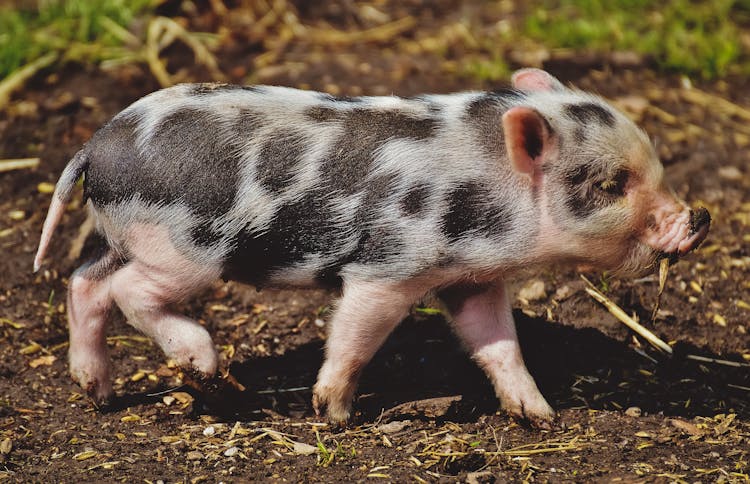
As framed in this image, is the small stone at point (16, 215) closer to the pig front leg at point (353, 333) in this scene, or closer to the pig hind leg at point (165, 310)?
the pig hind leg at point (165, 310)

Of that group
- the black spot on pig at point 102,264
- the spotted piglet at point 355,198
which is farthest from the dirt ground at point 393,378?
the black spot on pig at point 102,264

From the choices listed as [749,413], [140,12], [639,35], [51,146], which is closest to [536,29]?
[639,35]

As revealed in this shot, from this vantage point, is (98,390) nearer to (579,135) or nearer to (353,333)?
(353,333)

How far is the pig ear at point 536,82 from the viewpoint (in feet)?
15.2

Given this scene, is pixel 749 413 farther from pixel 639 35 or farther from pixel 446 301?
pixel 639 35

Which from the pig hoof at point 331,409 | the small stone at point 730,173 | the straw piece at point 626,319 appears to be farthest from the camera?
the small stone at point 730,173

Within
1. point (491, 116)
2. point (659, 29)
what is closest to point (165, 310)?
point (491, 116)

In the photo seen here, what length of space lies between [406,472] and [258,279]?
3.36ft

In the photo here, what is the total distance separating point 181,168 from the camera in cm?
418

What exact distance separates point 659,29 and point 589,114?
4.60 metres

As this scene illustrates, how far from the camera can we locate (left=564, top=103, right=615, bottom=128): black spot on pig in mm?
4359

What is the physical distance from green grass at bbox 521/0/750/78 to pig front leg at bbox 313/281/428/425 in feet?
14.9

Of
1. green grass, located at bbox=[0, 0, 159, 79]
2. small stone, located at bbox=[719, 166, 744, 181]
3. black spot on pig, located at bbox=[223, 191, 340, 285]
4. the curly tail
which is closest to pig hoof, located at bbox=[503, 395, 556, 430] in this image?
black spot on pig, located at bbox=[223, 191, 340, 285]

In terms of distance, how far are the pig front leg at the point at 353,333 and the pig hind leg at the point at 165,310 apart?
492mm
